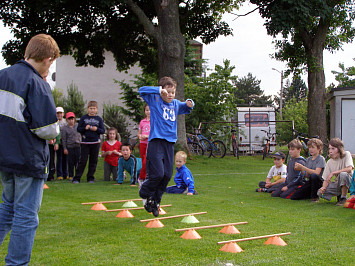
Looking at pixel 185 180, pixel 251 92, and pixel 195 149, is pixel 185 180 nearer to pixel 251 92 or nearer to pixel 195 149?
pixel 195 149

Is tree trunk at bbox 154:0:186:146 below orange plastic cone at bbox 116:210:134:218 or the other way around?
the other way around

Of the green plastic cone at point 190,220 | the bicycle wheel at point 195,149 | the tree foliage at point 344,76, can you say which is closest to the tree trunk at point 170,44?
the bicycle wheel at point 195,149

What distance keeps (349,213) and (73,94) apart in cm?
3876

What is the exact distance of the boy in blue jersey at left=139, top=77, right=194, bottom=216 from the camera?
6168 mm

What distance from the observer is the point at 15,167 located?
3.40 m

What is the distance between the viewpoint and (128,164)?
11641mm

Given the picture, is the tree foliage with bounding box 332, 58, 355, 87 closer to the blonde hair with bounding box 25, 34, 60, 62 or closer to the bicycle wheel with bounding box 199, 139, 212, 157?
the bicycle wheel with bounding box 199, 139, 212, 157

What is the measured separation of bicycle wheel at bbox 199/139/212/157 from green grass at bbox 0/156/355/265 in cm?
1170

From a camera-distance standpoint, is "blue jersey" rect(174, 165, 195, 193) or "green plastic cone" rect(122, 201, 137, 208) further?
"blue jersey" rect(174, 165, 195, 193)

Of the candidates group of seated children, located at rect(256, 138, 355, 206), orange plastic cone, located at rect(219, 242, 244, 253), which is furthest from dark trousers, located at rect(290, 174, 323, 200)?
orange plastic cone, located at rect(219, 242, 244, 253)

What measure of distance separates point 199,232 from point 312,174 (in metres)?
3.73

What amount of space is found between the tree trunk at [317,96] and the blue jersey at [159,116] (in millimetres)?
16183

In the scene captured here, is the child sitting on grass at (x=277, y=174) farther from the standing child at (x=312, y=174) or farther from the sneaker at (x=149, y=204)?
the sneaker at (x=149, y=204)

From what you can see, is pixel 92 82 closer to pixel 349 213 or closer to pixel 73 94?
pixel 73 94
